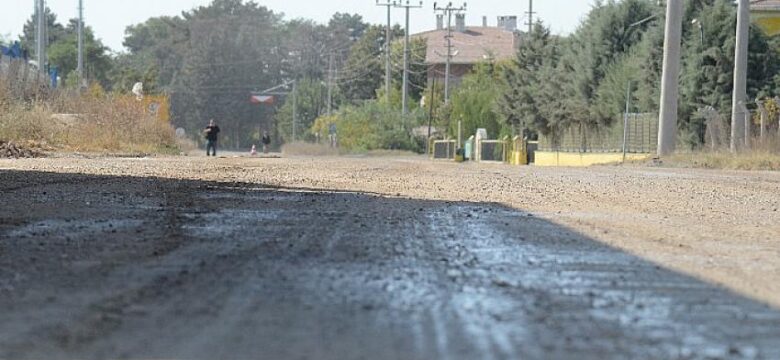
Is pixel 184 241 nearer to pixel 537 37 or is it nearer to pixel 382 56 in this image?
pixel 537 37

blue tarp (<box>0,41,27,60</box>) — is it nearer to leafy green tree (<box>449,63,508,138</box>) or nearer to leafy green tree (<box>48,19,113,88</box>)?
leafy green tree (<box>449,63,508,138</box>)

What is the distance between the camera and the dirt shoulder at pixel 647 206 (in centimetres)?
834

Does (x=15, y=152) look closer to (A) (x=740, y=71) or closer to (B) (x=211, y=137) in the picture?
(B) (x=211, y=137)

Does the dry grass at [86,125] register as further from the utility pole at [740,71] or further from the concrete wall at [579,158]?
the utility pole at [740,71]

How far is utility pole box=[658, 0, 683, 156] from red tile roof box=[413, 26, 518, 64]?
230 ft

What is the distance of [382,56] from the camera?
122812 millimetres

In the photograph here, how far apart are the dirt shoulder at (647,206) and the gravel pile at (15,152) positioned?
20.0 feet

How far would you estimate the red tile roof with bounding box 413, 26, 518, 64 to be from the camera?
113 m

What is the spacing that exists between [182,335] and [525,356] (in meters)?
1.47

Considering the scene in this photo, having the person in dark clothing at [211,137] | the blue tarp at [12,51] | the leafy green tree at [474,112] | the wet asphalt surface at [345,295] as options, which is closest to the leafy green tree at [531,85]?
the leafy green tree at [474,112]

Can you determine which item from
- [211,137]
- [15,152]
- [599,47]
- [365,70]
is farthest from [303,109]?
[15,152]

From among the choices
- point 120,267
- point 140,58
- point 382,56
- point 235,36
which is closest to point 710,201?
point 120,267

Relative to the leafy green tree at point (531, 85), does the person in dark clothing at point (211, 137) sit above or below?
below

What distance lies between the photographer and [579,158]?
50531 mm
